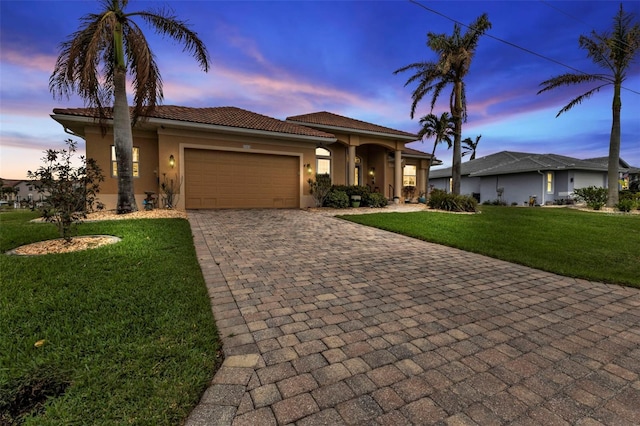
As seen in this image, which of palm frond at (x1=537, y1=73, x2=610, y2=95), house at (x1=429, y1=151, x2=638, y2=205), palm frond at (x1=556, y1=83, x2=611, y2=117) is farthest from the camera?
house at (x1=429, y1=151, x2=638, y2=205)

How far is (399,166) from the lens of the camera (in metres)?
17.8

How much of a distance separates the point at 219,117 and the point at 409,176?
13248 millimetres

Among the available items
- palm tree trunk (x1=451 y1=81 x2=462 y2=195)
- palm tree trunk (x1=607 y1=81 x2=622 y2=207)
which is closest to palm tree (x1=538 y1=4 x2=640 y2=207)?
palm tree trunk (x1=607 y1=81 x2=622 y2=207)

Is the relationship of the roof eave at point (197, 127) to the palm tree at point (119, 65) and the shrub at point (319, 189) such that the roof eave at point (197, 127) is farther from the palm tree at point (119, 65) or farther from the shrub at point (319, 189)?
the shrub at point (319, 189)

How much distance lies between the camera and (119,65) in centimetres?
891

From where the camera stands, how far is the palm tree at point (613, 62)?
565 inches

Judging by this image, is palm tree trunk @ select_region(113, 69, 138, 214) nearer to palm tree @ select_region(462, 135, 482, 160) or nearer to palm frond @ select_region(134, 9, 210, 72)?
palm frond @ select_region(134, 9, 210, 72)

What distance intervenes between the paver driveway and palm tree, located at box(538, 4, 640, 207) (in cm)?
1586

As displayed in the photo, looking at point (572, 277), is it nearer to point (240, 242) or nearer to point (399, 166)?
point (240, 242)

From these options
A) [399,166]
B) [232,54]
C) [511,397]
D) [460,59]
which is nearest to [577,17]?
[460,59]

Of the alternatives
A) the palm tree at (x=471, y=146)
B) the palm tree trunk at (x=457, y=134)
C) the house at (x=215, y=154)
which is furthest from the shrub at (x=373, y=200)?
the palm tree at (x=471, y=146)

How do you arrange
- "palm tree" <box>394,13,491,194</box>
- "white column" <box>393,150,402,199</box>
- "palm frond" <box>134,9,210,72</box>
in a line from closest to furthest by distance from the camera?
"palm frond" <box>134,9,210,72</box> → "palm tree" <box>394,13,491,194</box> → "white column" <box>393,150,402,199</box>

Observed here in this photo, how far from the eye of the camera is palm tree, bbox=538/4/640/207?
1435 cm

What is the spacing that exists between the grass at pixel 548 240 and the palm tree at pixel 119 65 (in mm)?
7326
